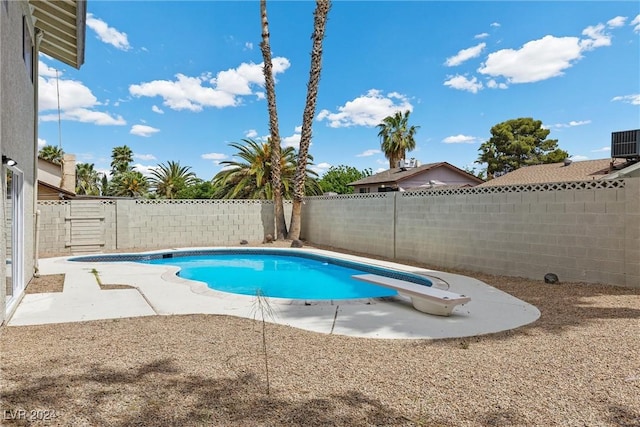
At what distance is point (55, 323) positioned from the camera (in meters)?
5.25

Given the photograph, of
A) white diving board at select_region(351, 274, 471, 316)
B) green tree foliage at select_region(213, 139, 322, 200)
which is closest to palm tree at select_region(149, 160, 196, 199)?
green tree foliage at select_region(213, 139, 322, 200)

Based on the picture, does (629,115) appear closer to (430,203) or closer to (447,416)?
(430,203)

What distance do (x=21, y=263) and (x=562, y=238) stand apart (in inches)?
410

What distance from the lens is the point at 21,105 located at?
6484mm

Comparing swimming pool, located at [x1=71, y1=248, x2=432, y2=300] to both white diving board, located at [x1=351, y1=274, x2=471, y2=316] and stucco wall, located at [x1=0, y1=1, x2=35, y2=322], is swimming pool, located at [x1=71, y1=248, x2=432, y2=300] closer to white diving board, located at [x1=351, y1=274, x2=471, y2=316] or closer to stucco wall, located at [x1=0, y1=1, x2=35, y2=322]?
white diving board, located at [x1=351, y1=274, x2=471, y2=316]

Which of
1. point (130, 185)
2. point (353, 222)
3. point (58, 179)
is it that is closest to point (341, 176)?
point (130, 185)

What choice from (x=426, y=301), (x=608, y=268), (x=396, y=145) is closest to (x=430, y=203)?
(x=608, y=268)

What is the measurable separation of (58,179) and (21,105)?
904 inches

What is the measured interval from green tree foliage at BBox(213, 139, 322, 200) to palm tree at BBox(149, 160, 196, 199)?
18.7 meters

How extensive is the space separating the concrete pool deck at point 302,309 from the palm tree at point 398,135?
29.8 meters

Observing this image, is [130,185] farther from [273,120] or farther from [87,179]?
[273,120]

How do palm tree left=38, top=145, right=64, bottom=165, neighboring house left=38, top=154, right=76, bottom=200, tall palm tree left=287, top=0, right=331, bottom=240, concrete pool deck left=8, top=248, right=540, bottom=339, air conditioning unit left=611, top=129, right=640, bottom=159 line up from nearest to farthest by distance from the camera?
concrete pool deck left=8, top=248, right=540, bottom=339
air conditioning unit left=611, top=129, right=640, bottom=159
tall palm tree left=287, top=0, right=331, bottom=240
neighboring house left=38, top=154, right=76, bottom=200
palm tree left=38, top=145, right=64, bottom=165

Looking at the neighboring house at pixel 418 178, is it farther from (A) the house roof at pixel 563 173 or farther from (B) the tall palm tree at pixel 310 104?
(B) the tall palm tree at pixel 310 104

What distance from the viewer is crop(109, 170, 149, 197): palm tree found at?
44812mm
